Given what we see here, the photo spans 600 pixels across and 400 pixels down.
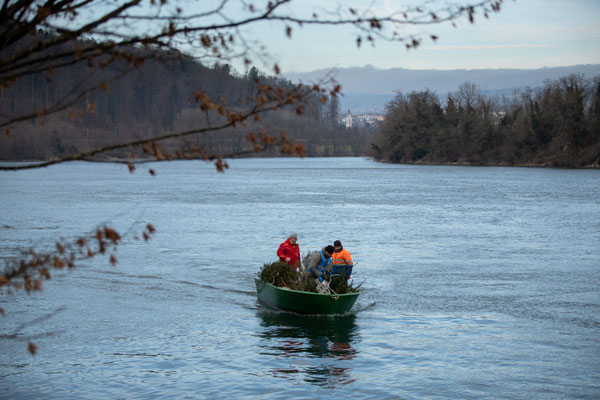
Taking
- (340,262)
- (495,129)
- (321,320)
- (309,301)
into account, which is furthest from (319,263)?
(495,129)

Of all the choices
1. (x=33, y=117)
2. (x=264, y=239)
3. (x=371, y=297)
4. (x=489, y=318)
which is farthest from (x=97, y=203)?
(x=33, y=117)

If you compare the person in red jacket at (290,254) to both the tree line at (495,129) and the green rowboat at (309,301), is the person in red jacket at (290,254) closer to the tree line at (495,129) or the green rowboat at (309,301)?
the green rowboat at (309,301)

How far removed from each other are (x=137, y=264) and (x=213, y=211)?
22650mm

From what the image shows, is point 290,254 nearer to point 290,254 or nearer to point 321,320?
point 290,254

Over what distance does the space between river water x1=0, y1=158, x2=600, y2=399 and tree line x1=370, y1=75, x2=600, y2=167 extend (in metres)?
59.9

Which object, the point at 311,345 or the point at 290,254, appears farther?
the point at 290,254

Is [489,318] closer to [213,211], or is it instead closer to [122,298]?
[122,298]

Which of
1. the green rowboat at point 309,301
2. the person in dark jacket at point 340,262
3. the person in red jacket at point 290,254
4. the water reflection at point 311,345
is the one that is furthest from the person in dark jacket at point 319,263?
the person in red jacket at point 290,254

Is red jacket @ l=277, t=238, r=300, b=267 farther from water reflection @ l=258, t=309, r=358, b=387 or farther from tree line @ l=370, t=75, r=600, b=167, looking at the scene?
tree line @ l=370, t=75, r=600, b=167

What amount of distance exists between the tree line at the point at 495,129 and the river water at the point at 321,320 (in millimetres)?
59881

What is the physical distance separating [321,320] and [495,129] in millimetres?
101420

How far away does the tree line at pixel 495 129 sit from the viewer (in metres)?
97.6

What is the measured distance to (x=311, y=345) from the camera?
17125 millimetres

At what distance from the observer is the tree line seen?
97.6 metres
